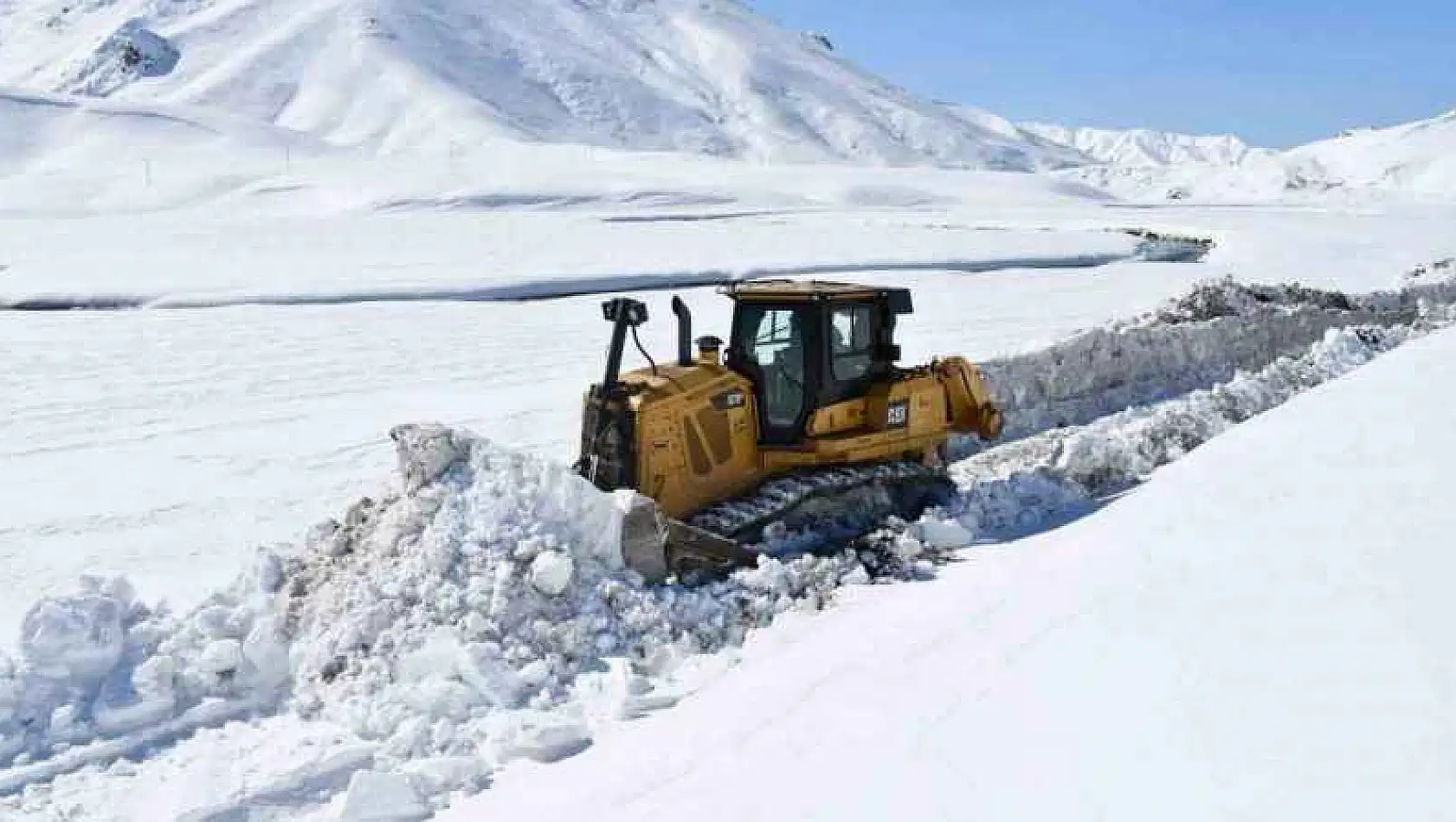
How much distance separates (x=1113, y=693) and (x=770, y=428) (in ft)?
12.1

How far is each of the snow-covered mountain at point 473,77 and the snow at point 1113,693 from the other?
362 ft

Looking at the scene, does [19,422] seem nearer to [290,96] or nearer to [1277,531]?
[1277,531]

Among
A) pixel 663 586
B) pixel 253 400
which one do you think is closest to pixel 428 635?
pixel 663 586

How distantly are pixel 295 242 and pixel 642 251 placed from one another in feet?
26.1

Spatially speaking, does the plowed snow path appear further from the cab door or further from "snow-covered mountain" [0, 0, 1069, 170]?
"snow-covered mountain" [0, 0, 1069, 170]

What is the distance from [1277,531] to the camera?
7.14 m

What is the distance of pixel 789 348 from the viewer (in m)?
8.67

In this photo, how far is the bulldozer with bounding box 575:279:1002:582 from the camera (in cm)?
771

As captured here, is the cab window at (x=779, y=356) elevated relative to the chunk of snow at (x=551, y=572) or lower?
elevated

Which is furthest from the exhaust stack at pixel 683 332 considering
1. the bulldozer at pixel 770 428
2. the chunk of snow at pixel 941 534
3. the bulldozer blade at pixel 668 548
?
the chunk of snow at pixel 941 534

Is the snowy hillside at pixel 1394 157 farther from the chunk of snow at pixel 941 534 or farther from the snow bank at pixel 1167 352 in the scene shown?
the chunk of snow at pixel 941 534

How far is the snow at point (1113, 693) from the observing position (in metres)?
4.52

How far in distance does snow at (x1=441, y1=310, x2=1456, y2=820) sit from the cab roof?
6.29 ft

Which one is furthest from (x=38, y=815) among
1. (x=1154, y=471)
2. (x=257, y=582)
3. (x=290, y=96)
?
(x=290, y=96)
